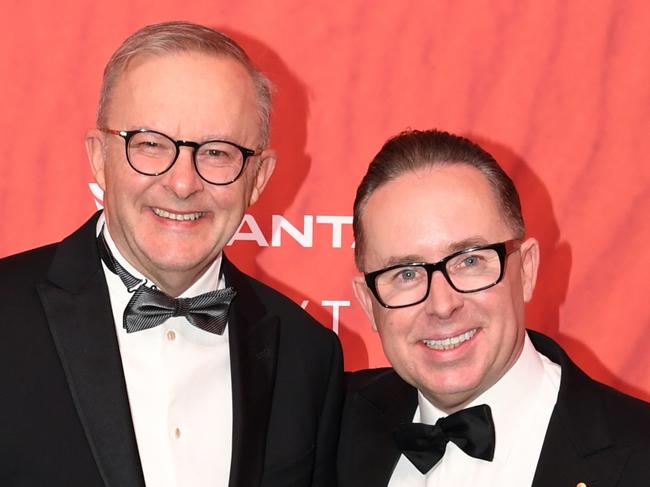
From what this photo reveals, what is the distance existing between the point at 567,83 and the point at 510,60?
0.20 m

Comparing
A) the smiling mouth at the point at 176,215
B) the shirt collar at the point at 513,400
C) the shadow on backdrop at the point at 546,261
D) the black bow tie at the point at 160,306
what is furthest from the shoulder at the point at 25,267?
the shadow on backdrop at the point at 546,261

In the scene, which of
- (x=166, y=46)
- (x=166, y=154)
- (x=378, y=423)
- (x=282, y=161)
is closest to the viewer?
(x=166, y=154)

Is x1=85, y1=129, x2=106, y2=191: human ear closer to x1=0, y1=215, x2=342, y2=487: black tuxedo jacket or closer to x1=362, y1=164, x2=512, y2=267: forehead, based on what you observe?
x1=0, y1=215, x2=342, y2=487: black tuxedo jacket

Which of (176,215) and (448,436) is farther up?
(176,215)

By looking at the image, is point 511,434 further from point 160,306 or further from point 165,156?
point 165,156

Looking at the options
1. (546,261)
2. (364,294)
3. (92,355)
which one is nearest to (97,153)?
(92,355)

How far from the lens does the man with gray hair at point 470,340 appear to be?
2377 mm

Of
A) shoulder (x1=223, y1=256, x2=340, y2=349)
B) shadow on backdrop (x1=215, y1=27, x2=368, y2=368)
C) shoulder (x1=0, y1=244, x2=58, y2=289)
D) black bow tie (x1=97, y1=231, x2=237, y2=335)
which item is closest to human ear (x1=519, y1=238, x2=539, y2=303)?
shoulder (x1=223, y1=256, x2=340, y2=349)

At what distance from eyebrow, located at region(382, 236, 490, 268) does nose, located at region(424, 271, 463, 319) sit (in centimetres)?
5

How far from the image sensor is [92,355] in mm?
2352

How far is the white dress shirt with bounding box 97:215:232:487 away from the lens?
244 cm

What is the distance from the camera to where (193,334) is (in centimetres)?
261

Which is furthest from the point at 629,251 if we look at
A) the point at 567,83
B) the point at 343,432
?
the point at 343,432

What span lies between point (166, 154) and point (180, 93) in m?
0.15
